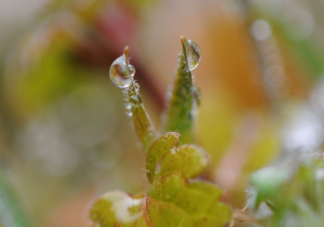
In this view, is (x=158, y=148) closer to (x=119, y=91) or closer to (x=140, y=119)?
(x=140, y=119)

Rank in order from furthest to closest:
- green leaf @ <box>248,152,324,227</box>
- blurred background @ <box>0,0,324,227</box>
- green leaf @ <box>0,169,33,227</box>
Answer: blurred background @ <box>0,0,324,227</box>, green leaf @ <box>0,169,33,227</box>, green leaf @ <box>248,152,324,227</box>

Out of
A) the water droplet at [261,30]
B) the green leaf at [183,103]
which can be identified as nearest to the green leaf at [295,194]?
the green leaf at [183,103]

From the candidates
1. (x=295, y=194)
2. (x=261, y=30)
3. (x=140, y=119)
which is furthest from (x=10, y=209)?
(x=261, y=30)

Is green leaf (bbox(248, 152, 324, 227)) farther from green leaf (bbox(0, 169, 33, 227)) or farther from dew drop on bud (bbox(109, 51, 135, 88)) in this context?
green leaf (bbox(0, 169, 33, 227))

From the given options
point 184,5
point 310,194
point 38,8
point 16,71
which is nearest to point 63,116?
point 16,71

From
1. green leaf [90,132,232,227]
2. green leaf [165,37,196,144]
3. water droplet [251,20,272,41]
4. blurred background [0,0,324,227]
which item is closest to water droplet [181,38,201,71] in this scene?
green leaf [165,37,196,144]

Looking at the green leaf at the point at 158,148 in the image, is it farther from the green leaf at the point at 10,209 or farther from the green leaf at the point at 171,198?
the green leaf at the point at 10,209
